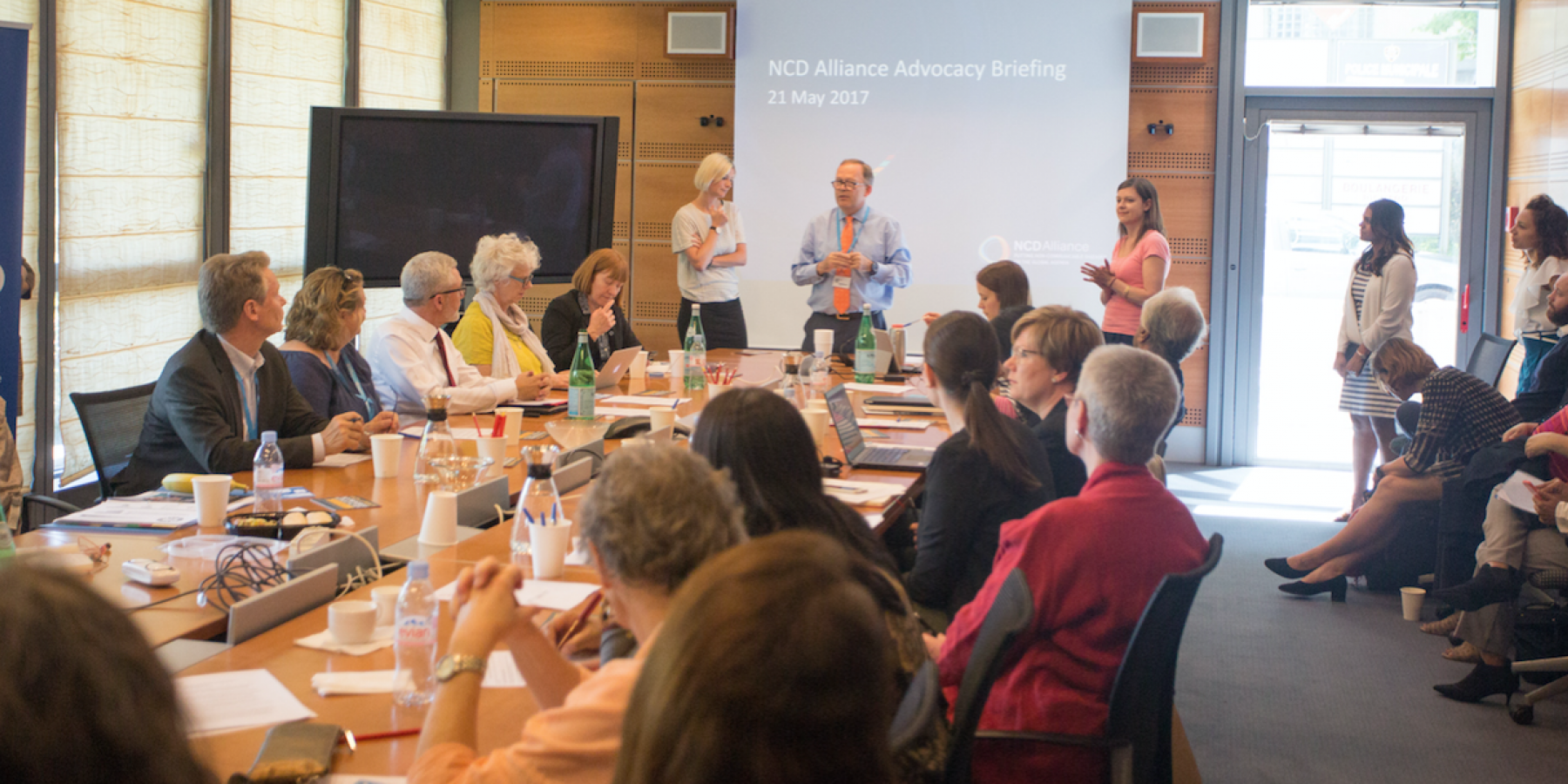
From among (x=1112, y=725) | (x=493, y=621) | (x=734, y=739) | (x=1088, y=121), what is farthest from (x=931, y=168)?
(x=734, y=739)

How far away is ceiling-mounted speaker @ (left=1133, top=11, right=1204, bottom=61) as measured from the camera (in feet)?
24.4

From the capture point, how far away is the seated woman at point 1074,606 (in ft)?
6.70

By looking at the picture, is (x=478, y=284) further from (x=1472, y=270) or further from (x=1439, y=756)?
(x=1472, y=270)

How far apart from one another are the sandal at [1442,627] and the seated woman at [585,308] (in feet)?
11.5

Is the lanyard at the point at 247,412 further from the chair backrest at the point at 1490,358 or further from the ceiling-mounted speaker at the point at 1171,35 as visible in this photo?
the ceiling-mounted speaker at the point at 1171,35

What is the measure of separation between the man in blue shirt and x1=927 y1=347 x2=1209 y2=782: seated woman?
14.6ft

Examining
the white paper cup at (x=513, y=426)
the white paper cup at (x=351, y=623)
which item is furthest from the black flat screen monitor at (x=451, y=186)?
the white paper cup at (x=351, y=623)

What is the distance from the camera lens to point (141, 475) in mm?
3439

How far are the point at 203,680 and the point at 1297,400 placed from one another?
7.40 metres

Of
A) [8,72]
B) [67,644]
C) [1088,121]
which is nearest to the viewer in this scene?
[67,644]

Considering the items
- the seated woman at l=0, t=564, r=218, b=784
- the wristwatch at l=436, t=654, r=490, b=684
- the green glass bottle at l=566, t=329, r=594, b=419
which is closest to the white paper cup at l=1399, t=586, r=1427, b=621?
the green glass bottle at l=566, t=329, r=594, b=419

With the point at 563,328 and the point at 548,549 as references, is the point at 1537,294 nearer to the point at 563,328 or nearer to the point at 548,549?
the point at 563,328

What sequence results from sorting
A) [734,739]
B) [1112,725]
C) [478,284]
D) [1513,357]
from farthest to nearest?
[1513,357] < [478,284] < [1112,725] < [734,739]

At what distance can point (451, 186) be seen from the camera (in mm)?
6699
